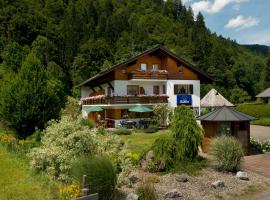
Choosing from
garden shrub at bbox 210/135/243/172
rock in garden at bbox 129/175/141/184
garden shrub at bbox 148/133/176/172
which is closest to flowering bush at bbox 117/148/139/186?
rock in garden at bbox 129/175/141/184

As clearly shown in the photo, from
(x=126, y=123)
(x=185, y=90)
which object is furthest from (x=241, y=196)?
(x=185, y=90)

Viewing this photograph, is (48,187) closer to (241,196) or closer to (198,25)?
(241,196)

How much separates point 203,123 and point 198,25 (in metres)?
97.6

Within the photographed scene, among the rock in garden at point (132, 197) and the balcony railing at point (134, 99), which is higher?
the balcony railing at point (134, 99)

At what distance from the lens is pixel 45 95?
75.5 ft

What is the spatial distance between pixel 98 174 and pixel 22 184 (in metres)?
4.12

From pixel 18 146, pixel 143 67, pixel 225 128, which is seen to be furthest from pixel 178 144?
pixel 143 67

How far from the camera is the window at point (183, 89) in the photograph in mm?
41509

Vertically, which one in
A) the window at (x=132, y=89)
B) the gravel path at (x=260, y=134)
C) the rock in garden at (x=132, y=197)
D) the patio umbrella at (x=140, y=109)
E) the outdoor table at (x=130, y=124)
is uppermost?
the window at (x=132, y=89)

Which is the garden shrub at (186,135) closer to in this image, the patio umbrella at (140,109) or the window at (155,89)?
the patio umbrella at (140,109)

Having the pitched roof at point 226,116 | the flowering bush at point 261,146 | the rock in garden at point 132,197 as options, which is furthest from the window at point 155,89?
the rock in garden at point 132,197

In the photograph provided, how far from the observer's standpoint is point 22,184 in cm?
1245

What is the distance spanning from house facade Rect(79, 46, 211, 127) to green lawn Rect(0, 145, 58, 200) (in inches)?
861

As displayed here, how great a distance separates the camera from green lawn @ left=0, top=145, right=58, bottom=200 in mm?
10906
